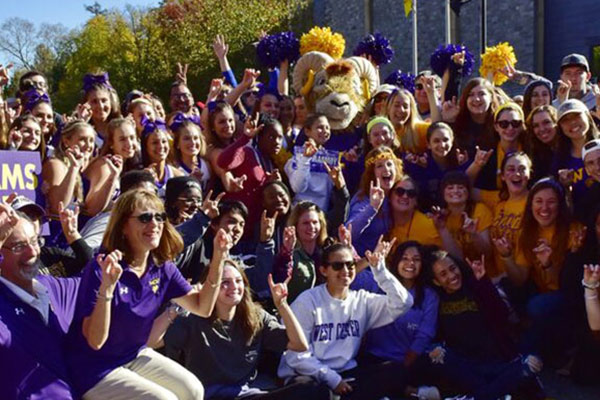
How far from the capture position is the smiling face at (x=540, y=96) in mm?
6277

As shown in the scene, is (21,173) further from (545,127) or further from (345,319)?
(545,127)

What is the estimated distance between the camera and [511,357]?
4875 mm

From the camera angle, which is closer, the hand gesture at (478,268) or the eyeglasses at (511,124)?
the hand gesture at (478,268)

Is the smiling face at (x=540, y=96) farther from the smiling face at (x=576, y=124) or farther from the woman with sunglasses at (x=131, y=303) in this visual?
the woman with sunglasses at (x=131, y=303)

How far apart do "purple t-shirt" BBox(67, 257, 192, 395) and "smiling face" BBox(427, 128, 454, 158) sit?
2.85m

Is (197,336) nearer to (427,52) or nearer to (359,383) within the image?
(359,383)

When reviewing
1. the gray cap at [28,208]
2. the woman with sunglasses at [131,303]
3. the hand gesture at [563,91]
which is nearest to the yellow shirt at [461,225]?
the hand gesture at [563,91]

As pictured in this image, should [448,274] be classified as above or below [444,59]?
below

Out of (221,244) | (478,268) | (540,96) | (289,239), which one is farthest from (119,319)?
(540,96)

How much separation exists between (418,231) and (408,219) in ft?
0.46

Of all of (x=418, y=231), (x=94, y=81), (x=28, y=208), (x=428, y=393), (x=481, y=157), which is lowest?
(x=428, y=393)

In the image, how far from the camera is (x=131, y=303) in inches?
141

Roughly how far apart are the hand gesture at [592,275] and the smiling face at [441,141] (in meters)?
1.73

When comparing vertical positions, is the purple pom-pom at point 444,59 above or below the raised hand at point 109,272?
above
